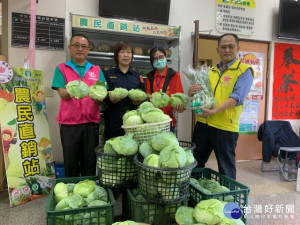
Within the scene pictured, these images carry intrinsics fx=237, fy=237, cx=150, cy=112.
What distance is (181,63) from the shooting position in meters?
3.61

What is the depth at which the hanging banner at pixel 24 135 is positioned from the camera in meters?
2.29

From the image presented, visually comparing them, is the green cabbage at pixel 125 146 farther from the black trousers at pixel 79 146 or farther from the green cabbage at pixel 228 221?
the black trousers at pixel 79 146

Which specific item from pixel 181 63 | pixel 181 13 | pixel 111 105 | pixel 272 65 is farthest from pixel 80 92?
pixel 272 65

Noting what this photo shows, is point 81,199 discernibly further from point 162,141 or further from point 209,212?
point 209,212

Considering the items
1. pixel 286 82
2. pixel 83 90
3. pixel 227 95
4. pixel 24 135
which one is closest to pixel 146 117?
pixel 83 90

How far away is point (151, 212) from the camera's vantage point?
1403mm

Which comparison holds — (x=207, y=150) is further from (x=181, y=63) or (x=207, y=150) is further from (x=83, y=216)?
(x=181, y=63)

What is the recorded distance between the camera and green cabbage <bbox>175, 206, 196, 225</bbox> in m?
1.29

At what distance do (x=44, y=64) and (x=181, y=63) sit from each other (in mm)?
1927

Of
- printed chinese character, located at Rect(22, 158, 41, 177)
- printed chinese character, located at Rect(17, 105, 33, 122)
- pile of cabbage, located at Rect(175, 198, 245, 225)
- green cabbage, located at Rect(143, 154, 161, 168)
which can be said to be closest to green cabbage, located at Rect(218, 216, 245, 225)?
pile of cabbage, located at Rect(175, 198, 245, 225)

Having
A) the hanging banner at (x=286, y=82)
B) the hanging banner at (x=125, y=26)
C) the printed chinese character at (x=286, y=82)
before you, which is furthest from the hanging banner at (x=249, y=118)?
the hanging banner at (x=125, y=26)

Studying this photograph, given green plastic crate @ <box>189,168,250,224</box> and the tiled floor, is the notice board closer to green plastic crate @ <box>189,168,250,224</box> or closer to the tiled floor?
the tiled floor

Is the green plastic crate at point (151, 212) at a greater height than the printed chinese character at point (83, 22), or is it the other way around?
the printed chinese character at point (83, 22)

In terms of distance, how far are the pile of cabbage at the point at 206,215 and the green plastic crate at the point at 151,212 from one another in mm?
109
